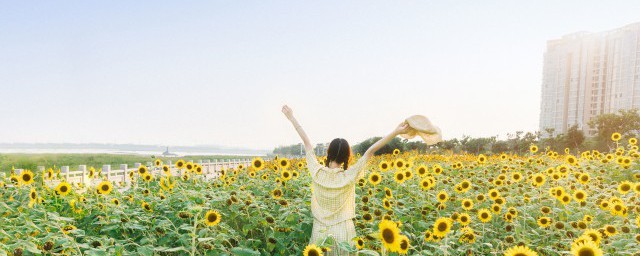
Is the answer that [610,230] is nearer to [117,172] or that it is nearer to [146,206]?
[146,206]

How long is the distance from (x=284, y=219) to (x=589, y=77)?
68.6 metres

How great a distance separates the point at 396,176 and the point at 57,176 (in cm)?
345

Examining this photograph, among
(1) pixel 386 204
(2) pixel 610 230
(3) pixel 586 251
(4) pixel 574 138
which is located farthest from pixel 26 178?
(4) pixel 574 138

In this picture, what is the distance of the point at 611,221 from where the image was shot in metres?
4.27

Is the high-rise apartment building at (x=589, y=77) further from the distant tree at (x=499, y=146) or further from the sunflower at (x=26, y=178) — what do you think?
the sunflower at (x=26, y=178)

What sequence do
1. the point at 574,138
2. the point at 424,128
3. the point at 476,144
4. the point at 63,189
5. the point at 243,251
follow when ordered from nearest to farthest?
the point at 243,251
the point at 424,128
the point at 63,189
the point at 476,144
the point at 574,138

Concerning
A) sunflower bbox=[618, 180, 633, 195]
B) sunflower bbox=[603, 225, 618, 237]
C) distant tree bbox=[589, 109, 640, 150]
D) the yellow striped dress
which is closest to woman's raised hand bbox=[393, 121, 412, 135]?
the yellow striped dress

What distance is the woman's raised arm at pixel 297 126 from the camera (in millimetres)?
3768

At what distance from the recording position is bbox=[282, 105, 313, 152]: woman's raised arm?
3768 millimetres

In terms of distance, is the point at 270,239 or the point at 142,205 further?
the point at 142,205

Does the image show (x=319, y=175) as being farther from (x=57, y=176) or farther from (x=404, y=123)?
(x=57, y=176)

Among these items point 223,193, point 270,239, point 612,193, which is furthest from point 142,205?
point 612,193

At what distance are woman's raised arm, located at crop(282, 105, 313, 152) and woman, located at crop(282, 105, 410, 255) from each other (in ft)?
0.58

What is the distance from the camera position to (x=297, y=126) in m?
3.84
